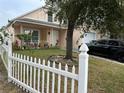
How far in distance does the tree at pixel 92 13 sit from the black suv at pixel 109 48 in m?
5.91

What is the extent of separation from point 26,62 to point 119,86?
315 cm

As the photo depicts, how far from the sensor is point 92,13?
9.55 meters

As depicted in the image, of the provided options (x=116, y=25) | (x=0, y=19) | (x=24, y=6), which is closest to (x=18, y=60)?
(x=116, y=25)

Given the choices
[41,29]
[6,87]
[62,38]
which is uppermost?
[41,29]

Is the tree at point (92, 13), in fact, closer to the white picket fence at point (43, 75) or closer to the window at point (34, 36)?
the white picket fence at point (43, 75)

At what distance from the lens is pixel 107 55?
17.2 metres

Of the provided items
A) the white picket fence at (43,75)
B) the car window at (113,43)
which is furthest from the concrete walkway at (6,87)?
the car window at (113,43)

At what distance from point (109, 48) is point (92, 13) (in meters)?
7.93

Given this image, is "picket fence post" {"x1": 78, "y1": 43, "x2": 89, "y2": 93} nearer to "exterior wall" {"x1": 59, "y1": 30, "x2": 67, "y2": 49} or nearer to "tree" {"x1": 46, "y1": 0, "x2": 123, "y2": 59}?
"tree" {"x1": 46, "y1": 0, "x2": 123, "y2": 59}

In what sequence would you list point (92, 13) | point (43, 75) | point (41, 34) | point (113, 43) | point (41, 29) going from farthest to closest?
point (41, 34) → point (41, 29) → point (113, 43) → point (92, 13) → point (43, 75)

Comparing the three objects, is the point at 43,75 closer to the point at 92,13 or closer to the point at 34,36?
the point at 92,13

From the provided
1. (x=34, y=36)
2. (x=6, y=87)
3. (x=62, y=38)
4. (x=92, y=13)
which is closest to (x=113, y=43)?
(x=92, y=13)

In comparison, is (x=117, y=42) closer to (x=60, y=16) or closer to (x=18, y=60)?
(x=60, y=16)

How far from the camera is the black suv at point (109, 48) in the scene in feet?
52.9
